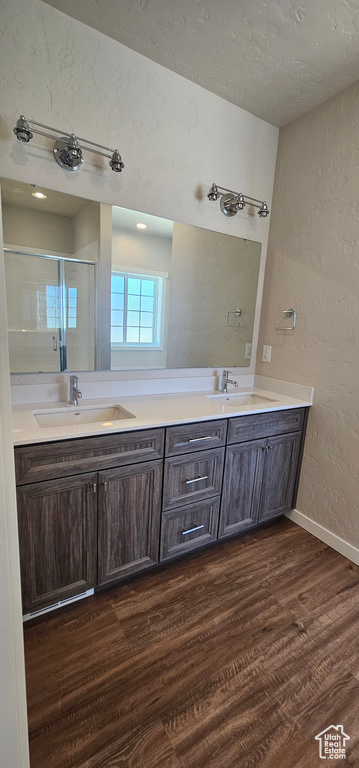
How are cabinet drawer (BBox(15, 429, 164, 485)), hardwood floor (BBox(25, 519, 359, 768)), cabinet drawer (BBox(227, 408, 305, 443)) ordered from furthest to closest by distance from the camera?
cabinet drawer (BBox(227, 408, 305, 443))
cabinet drawer (BBox(15, 429, 164, 485))
hardwood floor (BBox(25, 519, 359, 768))

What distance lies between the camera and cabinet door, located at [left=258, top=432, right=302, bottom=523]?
2.00 meters

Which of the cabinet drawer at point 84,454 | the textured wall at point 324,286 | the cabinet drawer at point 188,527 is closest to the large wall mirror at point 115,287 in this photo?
the textured wall at point 324,286

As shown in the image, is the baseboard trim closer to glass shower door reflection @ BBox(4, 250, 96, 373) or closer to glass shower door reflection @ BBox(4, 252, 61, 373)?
glass shower door reflection @ BBox(4, 250, 96, 373)

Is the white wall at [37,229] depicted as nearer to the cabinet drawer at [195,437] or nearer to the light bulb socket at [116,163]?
the light bulb socket at [116,163]

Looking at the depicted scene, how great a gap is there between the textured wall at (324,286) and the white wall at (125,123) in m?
0.25

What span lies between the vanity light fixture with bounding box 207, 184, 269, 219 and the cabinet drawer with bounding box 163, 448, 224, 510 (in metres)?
1.53

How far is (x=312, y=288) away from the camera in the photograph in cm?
203

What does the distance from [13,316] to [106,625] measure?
1495mm

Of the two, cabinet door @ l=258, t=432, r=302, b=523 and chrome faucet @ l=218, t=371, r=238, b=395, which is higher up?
chrome faucet @ l=218, t=371, r=238, b=395

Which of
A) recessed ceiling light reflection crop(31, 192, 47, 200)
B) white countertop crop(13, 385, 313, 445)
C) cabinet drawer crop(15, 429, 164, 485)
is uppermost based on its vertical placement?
recessed ceiling light reflection crop(31, 192, 47, 200)

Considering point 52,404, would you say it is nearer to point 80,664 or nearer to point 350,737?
point 80,664

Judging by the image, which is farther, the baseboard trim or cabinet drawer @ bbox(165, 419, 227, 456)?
the baseboard trim

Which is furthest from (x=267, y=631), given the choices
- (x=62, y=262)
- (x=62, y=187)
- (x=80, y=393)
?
(x=62, y=187)

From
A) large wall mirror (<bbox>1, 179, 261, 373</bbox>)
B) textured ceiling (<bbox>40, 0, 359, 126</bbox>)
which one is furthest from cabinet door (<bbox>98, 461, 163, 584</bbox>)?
textured ceiling (<bbox>40, 0, 359, 126</bbox>)
